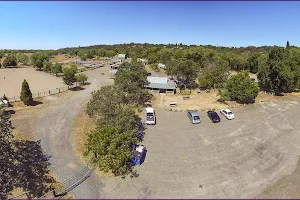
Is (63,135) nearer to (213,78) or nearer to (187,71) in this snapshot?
(187,71)

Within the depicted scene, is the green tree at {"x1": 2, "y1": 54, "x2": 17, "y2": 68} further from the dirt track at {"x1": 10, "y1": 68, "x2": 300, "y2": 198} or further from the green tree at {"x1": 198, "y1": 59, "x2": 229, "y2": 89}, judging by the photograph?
the green tree at {"x1": 198, "y1": 59, "x2": 229, "y2": 89}

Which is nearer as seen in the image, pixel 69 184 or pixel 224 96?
pixel 69 184

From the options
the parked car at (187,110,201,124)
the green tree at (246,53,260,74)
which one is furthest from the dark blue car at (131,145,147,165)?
the green tree at (246,53,260,74)

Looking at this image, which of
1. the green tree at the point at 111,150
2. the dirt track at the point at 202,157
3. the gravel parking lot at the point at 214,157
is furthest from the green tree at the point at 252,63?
the green tree at the point at 111,150

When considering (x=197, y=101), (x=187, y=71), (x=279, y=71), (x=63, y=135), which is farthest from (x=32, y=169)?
(x=279, y=71)

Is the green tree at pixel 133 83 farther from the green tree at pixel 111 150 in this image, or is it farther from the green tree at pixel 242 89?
the green tree at pixel 242 89

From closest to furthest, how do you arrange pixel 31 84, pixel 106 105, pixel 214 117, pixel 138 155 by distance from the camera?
pixel 138 155, pixel 106 105, pixel 214 117, pixel 31 84

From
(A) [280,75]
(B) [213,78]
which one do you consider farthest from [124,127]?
(A) [280,75]

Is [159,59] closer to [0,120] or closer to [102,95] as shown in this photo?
[102,95]
